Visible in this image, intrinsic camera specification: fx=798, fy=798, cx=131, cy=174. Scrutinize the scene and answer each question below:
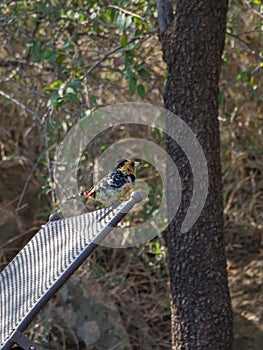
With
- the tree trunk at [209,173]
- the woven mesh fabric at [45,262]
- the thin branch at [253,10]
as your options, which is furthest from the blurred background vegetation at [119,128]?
the woven mesh fabric at [45,262]

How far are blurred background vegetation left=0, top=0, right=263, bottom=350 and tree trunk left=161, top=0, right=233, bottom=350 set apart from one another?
34cm

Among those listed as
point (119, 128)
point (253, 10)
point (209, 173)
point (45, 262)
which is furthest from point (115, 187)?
point (119, 128)

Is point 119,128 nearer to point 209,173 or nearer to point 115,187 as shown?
point 209,173

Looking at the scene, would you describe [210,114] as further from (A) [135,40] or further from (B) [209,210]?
(A) [135,40]

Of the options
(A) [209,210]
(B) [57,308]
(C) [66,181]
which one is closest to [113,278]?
(B) [57,308]

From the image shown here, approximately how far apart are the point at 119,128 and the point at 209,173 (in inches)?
66.0

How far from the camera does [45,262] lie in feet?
7.52

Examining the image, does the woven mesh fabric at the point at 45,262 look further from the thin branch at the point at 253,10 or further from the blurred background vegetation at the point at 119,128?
the thin branch at the point at 253,10

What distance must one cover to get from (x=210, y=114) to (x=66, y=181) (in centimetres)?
131

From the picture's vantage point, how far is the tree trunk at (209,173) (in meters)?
3.51

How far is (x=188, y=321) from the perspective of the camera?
11.7ft

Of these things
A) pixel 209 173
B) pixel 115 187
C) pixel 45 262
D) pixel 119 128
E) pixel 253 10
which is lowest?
pixel 45 262

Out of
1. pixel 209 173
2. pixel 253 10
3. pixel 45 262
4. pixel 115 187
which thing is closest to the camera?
pixel 45 262

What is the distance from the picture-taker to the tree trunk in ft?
11.5
